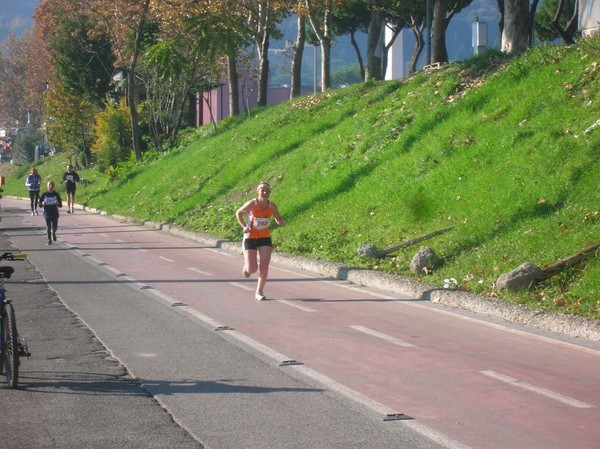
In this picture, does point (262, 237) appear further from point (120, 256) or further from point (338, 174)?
point (338, 174)

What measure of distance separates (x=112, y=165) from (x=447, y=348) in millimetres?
43095

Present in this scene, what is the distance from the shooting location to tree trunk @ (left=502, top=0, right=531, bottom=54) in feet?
81.9

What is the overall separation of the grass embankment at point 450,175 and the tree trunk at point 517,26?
1.21m

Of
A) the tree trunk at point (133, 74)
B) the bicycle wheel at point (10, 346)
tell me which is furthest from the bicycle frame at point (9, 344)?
the tree trunk at point (133, 74)

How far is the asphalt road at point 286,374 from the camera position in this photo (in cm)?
698

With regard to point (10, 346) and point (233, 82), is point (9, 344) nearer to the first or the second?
point (10, 346)

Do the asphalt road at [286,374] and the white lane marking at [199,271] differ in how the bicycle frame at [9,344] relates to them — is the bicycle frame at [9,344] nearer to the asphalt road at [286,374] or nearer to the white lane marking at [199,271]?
the asphalt road at [286,374]

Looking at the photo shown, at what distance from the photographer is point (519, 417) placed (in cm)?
740

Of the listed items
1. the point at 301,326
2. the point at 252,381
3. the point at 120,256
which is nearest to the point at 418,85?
the point at 120,256

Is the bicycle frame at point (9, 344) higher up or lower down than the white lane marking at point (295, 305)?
higher up

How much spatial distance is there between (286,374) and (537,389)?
2.16m

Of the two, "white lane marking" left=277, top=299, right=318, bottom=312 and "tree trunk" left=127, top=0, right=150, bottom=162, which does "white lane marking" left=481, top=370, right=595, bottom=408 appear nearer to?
Result: "white lane marking" left=277, top=299, right=318, bottom=312

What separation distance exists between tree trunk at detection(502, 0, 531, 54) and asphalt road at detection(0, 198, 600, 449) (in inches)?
480

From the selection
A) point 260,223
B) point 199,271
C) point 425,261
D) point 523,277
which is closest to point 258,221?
point 260,223
